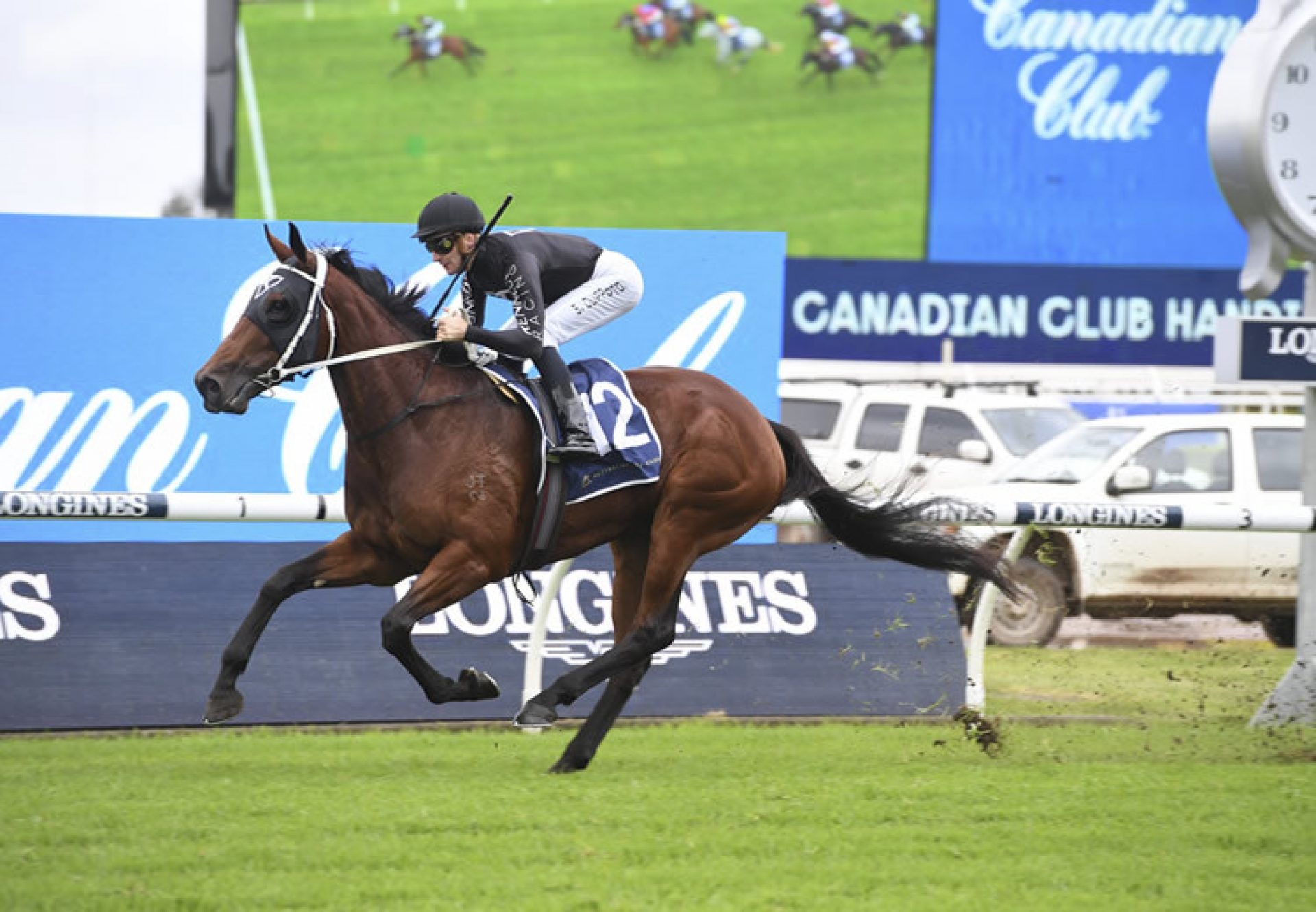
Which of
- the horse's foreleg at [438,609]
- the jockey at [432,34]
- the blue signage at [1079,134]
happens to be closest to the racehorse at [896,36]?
the blue signage at [1079,134]

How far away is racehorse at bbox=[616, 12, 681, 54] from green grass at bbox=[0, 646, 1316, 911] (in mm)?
19639

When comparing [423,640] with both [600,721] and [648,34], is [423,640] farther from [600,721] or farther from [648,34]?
[648,34]

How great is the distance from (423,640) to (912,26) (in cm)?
2110

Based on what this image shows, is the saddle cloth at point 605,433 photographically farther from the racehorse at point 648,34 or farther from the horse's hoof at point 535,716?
the racehorse at point 648,34

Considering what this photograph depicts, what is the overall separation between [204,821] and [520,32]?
21.8 meters

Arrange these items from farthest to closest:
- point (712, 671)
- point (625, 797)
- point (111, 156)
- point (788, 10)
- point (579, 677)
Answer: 1. point (788, 10)
2. point (111, 156)
3. point (712, 671)
4. point (579, 677)
5. point (625, 797)

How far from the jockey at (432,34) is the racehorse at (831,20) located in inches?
204

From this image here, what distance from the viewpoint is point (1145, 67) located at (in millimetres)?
28609

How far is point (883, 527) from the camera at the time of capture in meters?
8.05

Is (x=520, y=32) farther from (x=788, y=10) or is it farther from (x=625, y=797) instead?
(x=625, y=797)

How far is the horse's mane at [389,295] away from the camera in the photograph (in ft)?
23.8

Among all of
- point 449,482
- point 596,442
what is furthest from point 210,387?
point 596,442

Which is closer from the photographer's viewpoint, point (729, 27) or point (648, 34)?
point (648, 34)

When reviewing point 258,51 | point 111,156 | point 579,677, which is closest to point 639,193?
point 258,51
